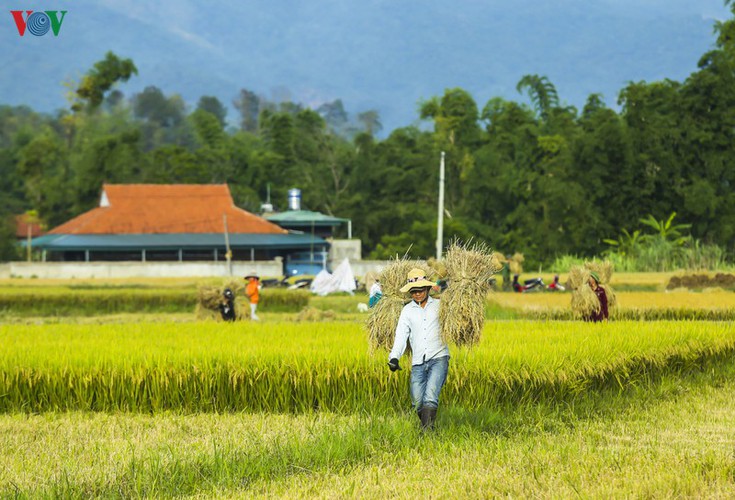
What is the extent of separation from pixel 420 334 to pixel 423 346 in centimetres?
11

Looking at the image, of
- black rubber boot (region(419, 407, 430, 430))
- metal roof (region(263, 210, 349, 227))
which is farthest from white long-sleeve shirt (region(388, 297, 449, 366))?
metal roof (region(263, 210, 349, 227))

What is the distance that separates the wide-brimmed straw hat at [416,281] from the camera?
921cm

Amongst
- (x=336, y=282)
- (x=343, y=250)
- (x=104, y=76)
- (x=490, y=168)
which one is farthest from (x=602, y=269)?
(x=104, y=76)

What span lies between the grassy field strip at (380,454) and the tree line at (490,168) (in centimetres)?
3736

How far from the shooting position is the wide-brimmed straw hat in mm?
9211

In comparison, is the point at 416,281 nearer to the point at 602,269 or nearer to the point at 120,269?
the point at 602,269

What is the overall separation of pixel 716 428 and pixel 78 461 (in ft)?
19.3

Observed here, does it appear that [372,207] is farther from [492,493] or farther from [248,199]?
[492,493]

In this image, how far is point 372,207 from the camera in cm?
6725

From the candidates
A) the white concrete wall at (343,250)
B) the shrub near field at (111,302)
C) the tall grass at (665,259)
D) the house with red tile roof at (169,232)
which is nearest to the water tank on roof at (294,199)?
the house with red tile roof at (169,232)

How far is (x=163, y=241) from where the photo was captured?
51.2m

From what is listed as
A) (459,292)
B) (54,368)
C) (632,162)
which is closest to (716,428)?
(459,292)

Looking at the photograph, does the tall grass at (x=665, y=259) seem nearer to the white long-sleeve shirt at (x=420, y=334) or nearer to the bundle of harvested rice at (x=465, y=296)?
the bundle of harvested rice at (x=465, y=296)

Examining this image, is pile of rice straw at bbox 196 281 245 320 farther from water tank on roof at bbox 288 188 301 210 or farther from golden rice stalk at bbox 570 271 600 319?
water tank on roof at bbox 288 188 301 210
